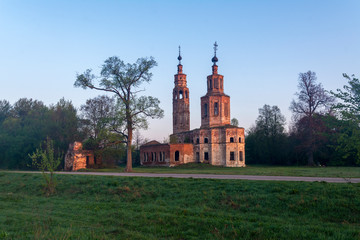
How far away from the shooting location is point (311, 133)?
4138 centimetres

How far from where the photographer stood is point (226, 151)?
146 feet

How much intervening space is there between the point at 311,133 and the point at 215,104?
49.0ft

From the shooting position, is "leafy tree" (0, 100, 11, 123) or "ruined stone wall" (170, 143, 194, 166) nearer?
"ruined stone wall" (170, 143, 194, 166)

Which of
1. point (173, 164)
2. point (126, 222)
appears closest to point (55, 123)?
point (173, 164)

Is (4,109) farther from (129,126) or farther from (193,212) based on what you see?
(193,212)

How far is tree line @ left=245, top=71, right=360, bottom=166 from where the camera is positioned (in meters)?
10.4

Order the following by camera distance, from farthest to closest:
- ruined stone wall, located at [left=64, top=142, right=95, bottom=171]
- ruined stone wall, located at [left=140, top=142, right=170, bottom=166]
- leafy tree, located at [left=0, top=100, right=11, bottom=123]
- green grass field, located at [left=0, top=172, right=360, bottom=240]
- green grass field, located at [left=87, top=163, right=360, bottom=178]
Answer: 1. leafy tree, located at [left=0, top=100, right=11, bottom=123]
2. ruined stone wall, located at [left=140, top=142, right=170, bottom=166]
3. ruined stone wall, located at [left=64, top=142, right=95, bottom=171]
4. green grass field, located at [left=87, top=163, right=360, bottom=178]
5. green grass field, located at [left=0, top=172, right=360, bottom=240]

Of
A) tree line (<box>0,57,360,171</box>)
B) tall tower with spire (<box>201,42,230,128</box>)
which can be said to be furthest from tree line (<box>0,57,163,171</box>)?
tall tower with spire (<box>201,42,230,128</box>)

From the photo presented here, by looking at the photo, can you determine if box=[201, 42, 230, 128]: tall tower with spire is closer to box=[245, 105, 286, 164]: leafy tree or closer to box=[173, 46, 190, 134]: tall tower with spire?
box=[173, 46, 190, 134]: tall tower with spire

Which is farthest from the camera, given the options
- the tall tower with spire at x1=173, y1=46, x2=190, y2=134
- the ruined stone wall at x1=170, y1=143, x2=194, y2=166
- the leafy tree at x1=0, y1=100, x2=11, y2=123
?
the leafy tree at x1=0, y1=100, x2=11, y2=123

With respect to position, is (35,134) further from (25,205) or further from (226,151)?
(25,205)

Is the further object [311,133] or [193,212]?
[311,133]

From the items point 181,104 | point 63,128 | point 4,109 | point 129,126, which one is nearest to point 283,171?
point 129,126

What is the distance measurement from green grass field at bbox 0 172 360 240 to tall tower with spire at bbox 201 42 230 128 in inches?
1331
